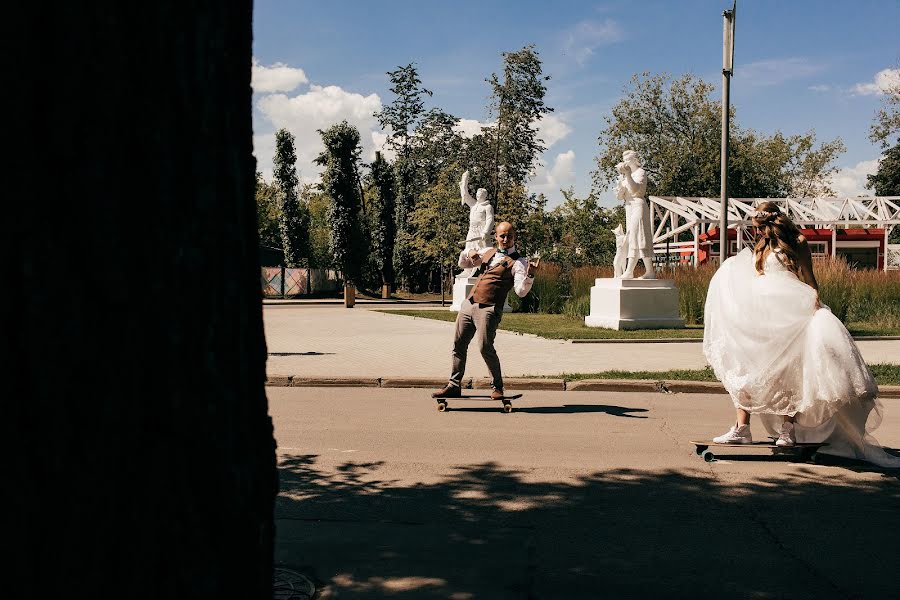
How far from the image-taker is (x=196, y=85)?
1771mm

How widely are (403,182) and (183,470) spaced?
5730 centimetres

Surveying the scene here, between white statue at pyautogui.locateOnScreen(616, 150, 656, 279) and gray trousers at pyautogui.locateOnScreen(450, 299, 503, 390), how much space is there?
39.5 ft

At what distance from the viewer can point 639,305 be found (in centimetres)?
1973

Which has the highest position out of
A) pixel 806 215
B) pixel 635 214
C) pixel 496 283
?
pixel 806 215

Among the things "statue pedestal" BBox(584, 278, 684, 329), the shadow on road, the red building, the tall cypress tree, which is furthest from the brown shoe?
the tall cypress tree

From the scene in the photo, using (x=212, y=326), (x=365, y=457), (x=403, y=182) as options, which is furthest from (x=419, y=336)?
(x=403, y=182)

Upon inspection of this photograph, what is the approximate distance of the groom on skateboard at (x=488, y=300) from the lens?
8.55 metres

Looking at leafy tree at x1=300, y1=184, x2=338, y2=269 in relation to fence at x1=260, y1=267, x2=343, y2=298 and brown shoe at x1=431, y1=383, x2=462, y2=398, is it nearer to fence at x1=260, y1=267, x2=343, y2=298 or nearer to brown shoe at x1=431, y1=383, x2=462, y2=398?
fence at x1=260, y1=267, x2=343, y2=298

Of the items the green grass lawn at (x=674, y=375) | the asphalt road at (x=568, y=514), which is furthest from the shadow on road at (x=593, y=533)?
the green grass lawn at (x=674, y=375)

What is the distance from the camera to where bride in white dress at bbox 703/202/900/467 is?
6074mm

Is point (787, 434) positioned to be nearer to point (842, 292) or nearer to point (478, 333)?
point (478, 333)

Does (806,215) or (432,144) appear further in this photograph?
(432,144)

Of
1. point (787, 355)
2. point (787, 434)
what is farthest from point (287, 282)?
point (787, 355)

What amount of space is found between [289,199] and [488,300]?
4897 centimetres
